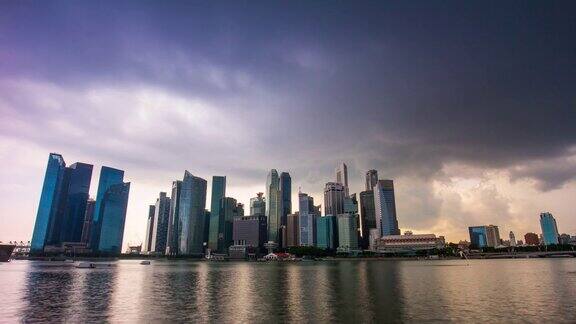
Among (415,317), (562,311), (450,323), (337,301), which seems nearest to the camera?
(450,323)

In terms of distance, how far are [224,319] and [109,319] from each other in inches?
661

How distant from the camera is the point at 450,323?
49406 millimetres

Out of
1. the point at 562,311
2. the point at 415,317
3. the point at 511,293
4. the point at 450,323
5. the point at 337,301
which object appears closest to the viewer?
the point at 450,323

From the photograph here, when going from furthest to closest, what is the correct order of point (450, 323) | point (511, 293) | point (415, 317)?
point (511, 293) < point (415, 317) < point (450, 323)

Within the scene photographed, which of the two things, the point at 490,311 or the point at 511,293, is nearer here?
the point at 490,311

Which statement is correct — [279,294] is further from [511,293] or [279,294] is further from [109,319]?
[511,293]

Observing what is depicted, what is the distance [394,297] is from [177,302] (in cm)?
4236

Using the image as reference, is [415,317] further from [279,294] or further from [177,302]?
[177,302]

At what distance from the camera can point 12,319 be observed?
178 feet

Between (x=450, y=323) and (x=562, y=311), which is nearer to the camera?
(x=450, y=323)

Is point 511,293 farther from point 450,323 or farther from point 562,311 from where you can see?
point 450,323

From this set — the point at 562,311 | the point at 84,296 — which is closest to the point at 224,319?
the point at 84,296

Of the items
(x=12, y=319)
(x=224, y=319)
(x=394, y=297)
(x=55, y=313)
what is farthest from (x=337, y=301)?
(x=12, y=319)

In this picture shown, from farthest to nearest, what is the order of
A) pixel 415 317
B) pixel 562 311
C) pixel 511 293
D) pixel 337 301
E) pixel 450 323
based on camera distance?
pixel 511 293
pixel 337 301
pixel 562 311
pixel 415 317
pixel 450 323
